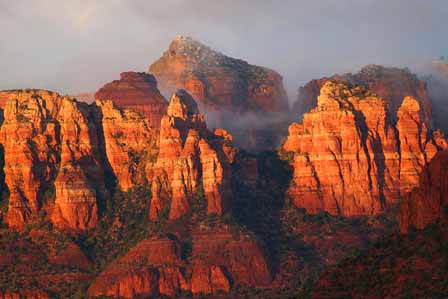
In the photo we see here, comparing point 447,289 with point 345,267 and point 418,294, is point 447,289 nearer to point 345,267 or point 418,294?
point 418,294

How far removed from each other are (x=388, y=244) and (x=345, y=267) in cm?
292

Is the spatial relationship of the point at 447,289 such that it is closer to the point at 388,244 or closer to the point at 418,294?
the point at 418,294

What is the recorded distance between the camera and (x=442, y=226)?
455 feet

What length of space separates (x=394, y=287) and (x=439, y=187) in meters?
6.89

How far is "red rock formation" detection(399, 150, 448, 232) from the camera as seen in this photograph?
458ft

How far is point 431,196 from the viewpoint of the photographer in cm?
14025

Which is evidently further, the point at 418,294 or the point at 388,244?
the point at 388,244

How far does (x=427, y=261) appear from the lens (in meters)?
137

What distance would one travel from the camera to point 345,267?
142375 millimetres

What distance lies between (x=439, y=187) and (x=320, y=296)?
29.4 ft

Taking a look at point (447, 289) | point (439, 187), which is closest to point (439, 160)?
point (439, 187)

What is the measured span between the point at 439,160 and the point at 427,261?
21.8 feet

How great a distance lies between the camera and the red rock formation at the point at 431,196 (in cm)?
13950

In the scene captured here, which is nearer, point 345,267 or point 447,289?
point 447,289
